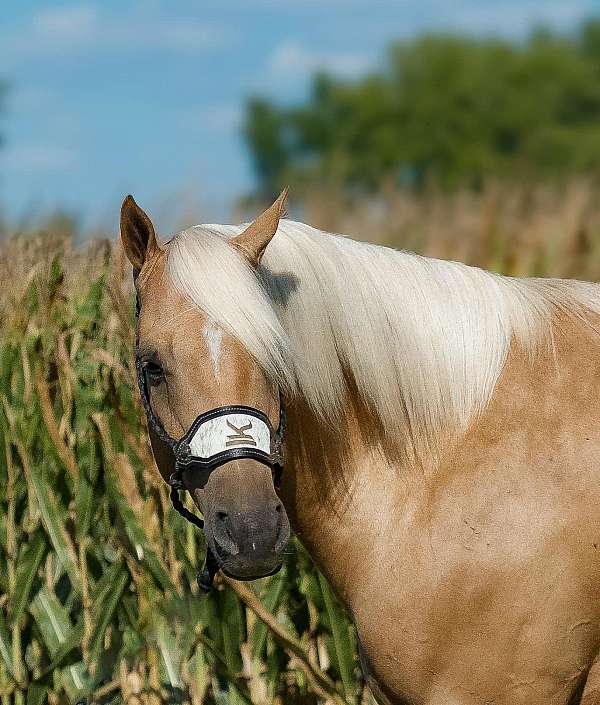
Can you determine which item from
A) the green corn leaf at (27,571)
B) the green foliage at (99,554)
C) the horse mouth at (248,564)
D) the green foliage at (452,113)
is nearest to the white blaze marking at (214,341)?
the horse mouth at (248,564)

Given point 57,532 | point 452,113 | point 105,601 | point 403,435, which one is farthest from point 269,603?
point 452,113

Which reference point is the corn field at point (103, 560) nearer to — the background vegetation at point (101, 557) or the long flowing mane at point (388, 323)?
the background vegetation at point (101, 557)

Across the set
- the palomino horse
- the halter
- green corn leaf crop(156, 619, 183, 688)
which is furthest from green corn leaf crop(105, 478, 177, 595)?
the halter

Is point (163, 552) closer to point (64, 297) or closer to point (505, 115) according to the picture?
point (64, 297)

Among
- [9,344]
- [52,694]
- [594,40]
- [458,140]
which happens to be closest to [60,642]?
[52,694]

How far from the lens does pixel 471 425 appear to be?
3145 millimetres

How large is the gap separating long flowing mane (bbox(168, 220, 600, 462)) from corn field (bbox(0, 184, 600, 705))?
1.28 metres

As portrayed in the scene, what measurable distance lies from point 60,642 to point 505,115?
5449 cm

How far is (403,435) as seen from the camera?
10.5 feet

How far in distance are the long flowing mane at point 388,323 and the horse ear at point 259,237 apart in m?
0.04

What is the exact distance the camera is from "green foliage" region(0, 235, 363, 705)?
13.9 feet

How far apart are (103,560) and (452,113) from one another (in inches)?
2162

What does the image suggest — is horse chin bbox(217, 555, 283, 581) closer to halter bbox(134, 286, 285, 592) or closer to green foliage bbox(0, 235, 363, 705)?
halter bbox(134, 286, 285, 592)

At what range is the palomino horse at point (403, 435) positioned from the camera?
284 centimetres
